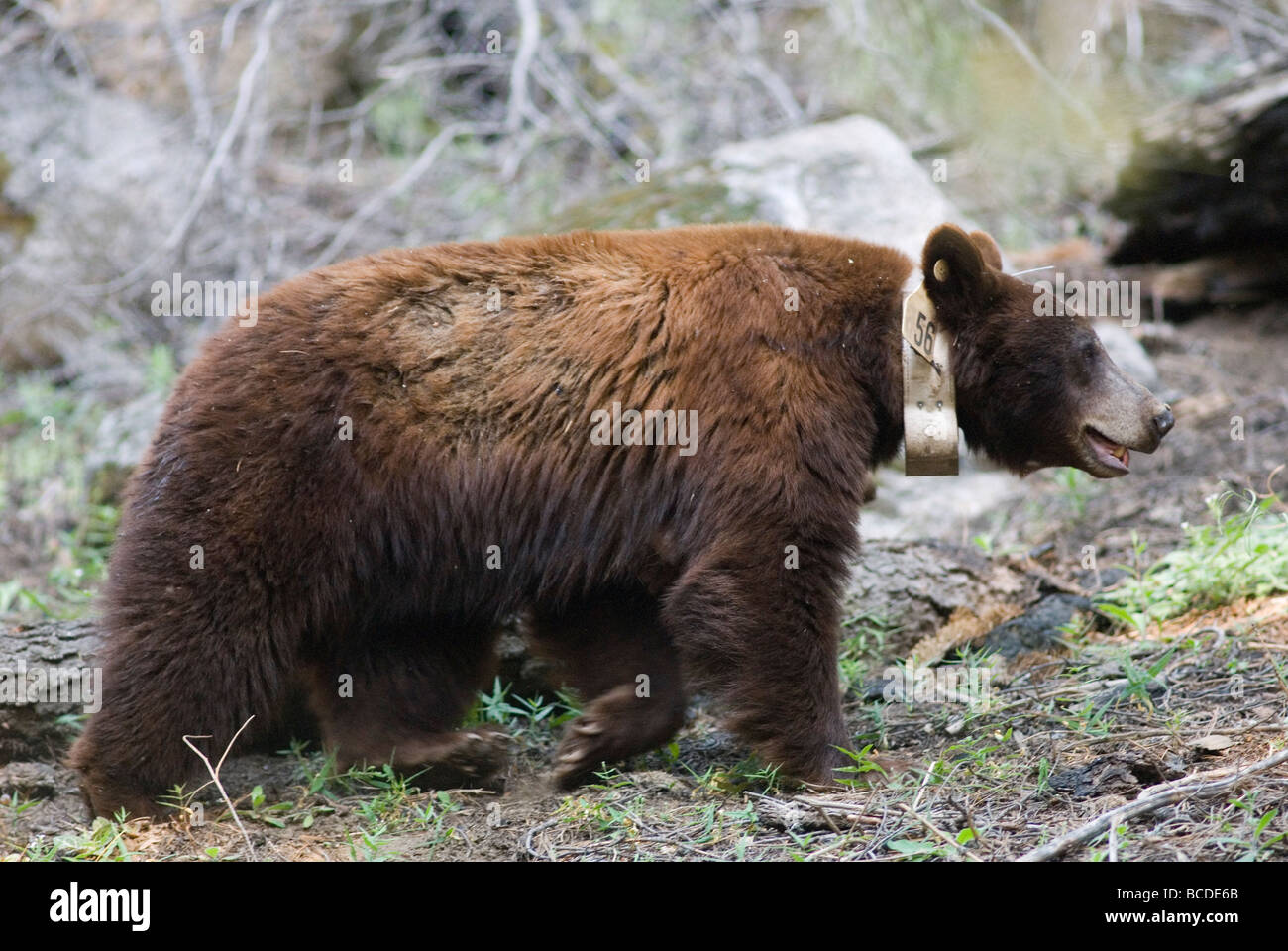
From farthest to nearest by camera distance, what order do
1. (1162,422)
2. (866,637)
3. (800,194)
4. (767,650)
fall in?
1. (800,194)
2. (866,637)
3. (1162,422)
4. (767,650)

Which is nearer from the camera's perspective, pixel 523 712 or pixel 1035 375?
pixel 1035 375

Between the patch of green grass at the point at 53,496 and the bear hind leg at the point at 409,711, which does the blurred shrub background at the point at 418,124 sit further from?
the bear hind leg at the point at 409,711

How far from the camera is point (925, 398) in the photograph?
14.6 ft

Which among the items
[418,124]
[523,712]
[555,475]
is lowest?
[523,712]

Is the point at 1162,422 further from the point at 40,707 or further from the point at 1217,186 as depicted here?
the point at 1217,186

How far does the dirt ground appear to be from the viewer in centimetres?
347

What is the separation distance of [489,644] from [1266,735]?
2.79m

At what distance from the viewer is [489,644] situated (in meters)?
4.99

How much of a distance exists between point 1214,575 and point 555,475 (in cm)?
292

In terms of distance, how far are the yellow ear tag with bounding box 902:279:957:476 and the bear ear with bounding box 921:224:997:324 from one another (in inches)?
0.9

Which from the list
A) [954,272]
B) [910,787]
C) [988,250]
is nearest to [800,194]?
[988,250]
